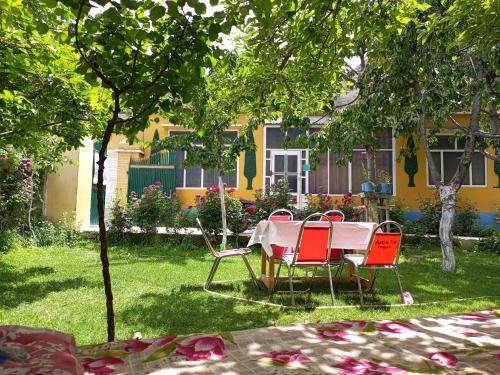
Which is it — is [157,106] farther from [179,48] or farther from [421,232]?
[421,232]

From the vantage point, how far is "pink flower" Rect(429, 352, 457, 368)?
1.55m

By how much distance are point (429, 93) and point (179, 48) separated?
505 centimetres

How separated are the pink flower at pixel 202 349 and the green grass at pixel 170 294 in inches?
82.2

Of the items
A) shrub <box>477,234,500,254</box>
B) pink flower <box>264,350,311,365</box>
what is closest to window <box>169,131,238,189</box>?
shrub <box>477,234,500,254</box>

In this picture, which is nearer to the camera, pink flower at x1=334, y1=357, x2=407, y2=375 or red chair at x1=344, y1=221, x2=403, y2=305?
pink flower at x1=334, y1=357, x2=407, y2=375

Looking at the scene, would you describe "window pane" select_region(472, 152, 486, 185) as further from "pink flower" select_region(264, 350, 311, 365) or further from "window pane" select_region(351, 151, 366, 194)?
"pink flower" select_region(264, 350, 311, 365)

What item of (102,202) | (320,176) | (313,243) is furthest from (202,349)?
(320,176)

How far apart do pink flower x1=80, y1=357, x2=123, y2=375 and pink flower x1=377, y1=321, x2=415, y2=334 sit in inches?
48.6

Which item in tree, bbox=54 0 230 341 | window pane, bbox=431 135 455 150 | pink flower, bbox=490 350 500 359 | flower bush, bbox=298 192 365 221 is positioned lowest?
pink flower, bbox=490 350 500 359

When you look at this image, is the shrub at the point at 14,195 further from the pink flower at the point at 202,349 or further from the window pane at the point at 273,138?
the pink flower at the point at 202,349

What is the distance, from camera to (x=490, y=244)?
1035 centimetres

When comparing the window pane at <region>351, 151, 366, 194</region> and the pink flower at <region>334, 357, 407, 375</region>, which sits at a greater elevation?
the window pane at <region>351, 151, 366, 194</region>

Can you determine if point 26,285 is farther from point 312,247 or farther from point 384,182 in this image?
point 384,182

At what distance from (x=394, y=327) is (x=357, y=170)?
12.5 metres
